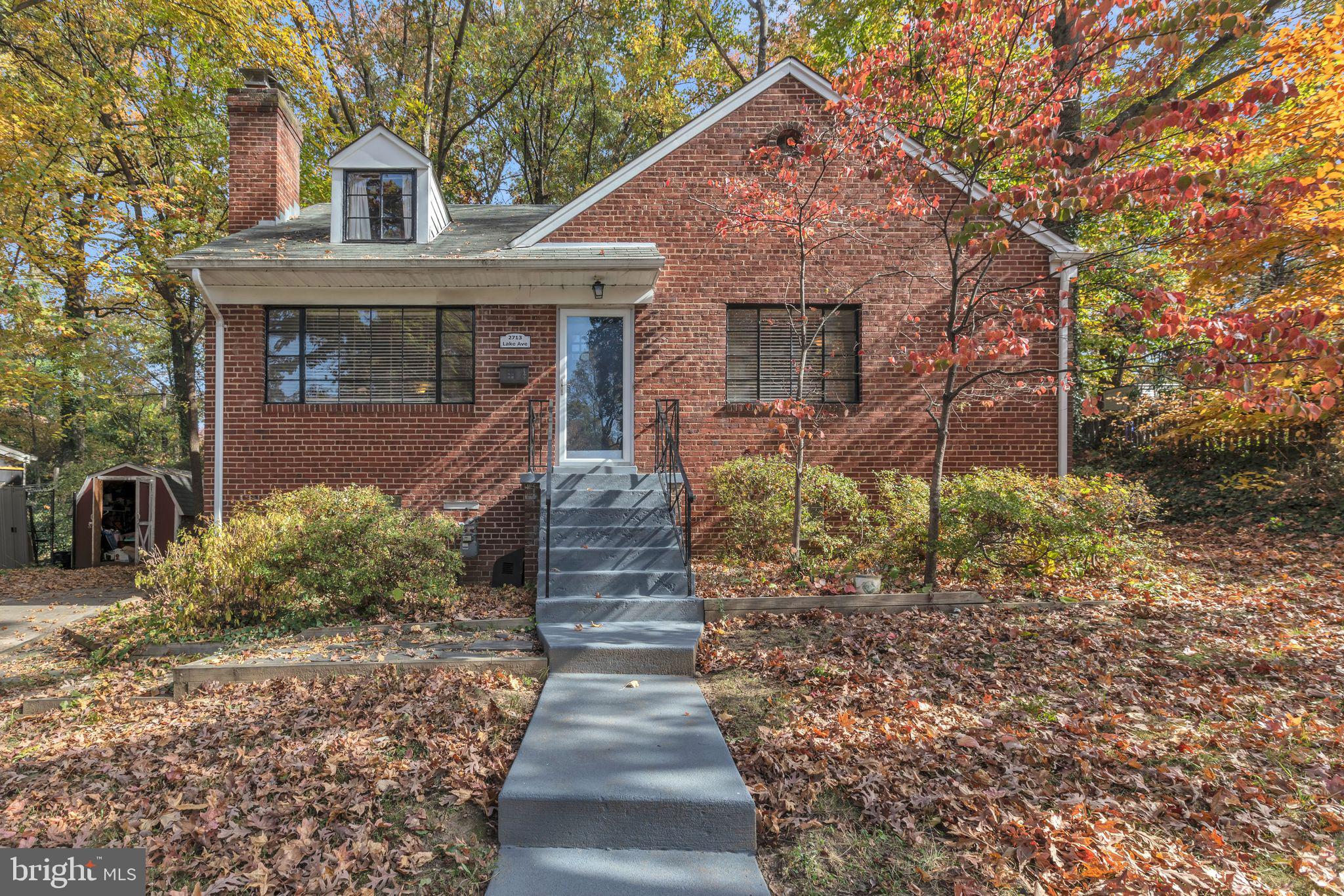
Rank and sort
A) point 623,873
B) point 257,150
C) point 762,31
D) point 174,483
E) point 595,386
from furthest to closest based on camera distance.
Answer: point 762,31, point 174,483, point 257,150, point 595,386, point 623,873

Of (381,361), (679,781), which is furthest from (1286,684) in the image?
(381,361)

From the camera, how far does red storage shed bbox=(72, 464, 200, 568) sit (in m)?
14.1

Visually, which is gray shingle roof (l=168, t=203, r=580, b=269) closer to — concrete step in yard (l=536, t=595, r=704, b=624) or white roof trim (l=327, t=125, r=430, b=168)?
white roof trim (l=327, t=125, r=430, b=168)

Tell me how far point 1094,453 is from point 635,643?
13654 mm

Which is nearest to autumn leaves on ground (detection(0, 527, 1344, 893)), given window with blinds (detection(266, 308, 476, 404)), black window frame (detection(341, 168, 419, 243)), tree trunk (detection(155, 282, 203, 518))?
window with blinds (detection(266, 308, 476, 404))

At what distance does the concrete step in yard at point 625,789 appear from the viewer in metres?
3.14

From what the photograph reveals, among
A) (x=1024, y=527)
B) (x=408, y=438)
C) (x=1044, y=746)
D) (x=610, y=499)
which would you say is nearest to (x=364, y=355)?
(x=408, y=438)

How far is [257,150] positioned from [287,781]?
9.34 m

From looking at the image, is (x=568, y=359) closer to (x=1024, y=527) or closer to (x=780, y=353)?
(x=780, y=353)

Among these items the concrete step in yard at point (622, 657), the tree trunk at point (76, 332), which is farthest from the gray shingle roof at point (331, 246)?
the tree trunk at point (76, 332)

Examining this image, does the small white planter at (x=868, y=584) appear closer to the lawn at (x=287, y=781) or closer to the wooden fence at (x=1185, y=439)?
the lawn at (x=287, y=781)

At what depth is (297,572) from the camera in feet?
19.9

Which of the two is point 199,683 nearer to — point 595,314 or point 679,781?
point 679,781

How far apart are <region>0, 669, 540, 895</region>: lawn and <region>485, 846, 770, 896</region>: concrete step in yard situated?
0.50 feet
